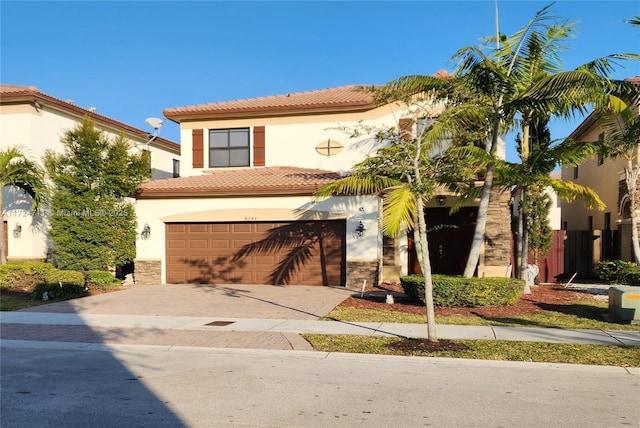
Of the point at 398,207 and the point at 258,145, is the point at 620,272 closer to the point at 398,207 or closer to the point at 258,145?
the point at 398,207

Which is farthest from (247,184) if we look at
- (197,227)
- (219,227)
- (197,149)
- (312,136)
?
(197,149)

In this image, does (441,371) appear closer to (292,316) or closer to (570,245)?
(292,316)

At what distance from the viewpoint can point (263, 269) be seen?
58.4 ft

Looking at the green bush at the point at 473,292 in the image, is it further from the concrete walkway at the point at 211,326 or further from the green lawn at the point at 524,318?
the concrete walkway at the point at 211,326

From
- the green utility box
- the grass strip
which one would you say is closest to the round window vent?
the green utility box

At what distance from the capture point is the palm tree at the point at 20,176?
670 inches

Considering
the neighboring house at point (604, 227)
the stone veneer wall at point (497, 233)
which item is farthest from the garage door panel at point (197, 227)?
the neighboring house at point (604, 227)

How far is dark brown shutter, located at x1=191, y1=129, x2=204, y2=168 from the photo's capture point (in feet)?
69.3

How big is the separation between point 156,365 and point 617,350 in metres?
7.37

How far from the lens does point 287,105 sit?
19.8 metres

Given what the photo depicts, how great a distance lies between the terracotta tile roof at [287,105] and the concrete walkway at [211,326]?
7.93 meters

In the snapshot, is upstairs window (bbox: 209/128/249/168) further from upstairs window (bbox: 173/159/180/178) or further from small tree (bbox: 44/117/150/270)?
upstairs window (bbox: 173/159/180/178)

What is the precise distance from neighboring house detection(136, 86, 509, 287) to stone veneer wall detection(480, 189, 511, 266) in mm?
48

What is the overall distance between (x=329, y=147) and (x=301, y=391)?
1438 centimetres
